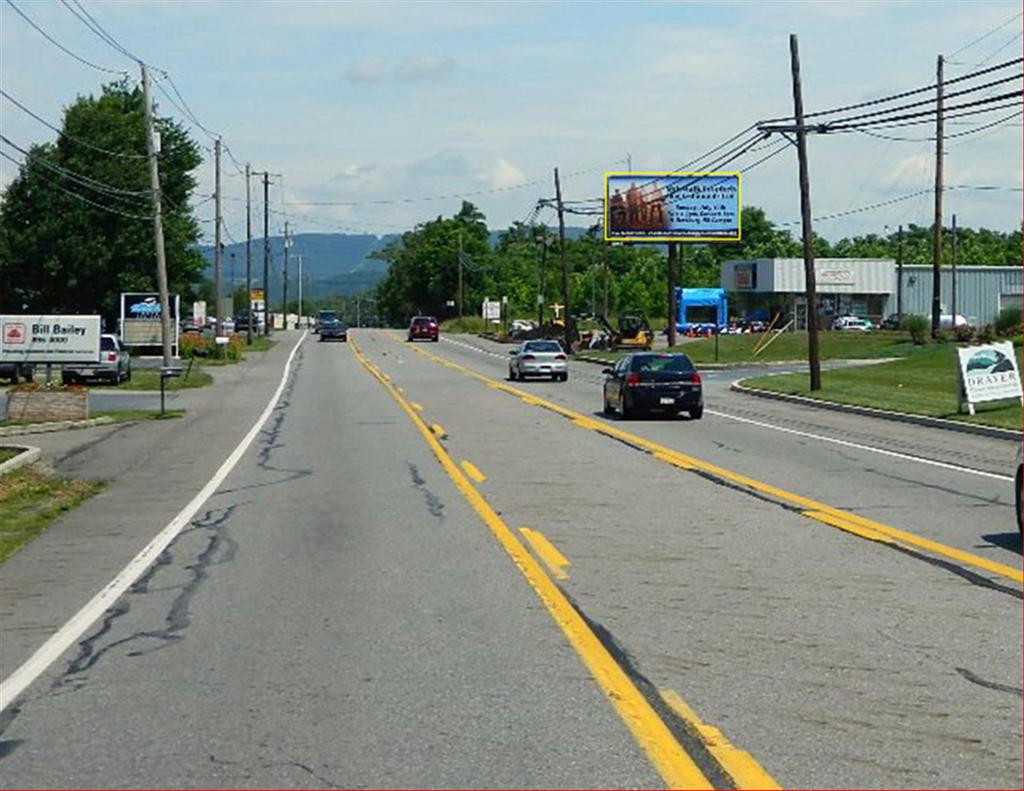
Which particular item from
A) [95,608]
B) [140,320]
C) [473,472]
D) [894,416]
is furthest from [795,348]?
[95,608]

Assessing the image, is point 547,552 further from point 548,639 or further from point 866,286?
point 866,286

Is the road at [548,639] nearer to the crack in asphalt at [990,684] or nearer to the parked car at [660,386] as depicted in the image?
the crack in asphalt at [990,684]

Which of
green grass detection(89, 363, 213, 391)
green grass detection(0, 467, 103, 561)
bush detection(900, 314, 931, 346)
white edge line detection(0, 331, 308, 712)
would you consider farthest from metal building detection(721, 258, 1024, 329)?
white edge line detection(0, 331, 308, 712)

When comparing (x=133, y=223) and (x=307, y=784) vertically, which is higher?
(x=133, y=223)

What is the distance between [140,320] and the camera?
74.1 meters

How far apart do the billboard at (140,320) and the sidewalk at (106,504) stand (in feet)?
96.2

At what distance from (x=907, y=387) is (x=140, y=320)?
39.8m

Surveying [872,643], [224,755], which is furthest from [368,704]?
[872,643]

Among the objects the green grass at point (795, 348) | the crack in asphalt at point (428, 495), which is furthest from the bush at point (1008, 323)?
the crack in asphalt at point (428, 495)

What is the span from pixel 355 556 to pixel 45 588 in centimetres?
277

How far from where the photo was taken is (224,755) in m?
7.49

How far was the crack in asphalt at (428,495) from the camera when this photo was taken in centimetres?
1789

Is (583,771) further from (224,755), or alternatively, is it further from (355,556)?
(355,556)

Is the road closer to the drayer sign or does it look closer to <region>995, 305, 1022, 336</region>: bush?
<region>995, 305, 1022, 336</region>: bush
